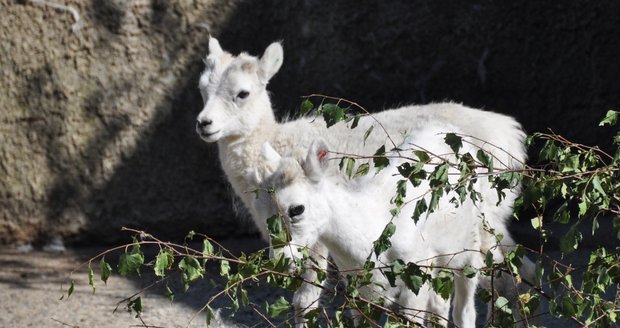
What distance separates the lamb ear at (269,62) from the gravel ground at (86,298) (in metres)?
1.40

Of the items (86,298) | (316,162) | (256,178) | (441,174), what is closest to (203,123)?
(256,178)

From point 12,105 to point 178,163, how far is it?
136 cm

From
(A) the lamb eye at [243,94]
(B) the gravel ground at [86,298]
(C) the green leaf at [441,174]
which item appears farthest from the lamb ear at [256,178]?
(C) the green leaf at [441,174]

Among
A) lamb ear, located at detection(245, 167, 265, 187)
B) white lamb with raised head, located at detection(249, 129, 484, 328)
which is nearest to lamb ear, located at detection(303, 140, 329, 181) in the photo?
white lamb with raised head, located at detection(249, 129, 484, 328)

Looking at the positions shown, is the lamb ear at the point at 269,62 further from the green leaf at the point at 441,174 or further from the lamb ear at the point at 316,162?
the green leaf at the point at 441,174

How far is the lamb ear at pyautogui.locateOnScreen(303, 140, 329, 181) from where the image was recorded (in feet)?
16.5

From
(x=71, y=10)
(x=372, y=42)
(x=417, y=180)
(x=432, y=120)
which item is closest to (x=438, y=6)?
(x=372, y=42)

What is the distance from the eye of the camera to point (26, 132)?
8.52 meters

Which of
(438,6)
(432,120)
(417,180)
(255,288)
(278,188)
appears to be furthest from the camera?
(438,6)

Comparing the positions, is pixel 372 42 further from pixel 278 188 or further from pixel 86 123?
pixel 278 188

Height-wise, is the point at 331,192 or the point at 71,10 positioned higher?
the point at 71,10

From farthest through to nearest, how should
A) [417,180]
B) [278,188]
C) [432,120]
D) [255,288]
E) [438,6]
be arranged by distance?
[438,6] → [255,288] → [432,120] → [278,188] → [417,180]

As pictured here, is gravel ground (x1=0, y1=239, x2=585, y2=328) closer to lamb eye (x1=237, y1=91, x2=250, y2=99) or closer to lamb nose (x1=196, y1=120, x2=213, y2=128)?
lamb nose (x1=196, y1=120, x2=213, y2=128)

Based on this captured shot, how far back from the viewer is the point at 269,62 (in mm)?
7035
